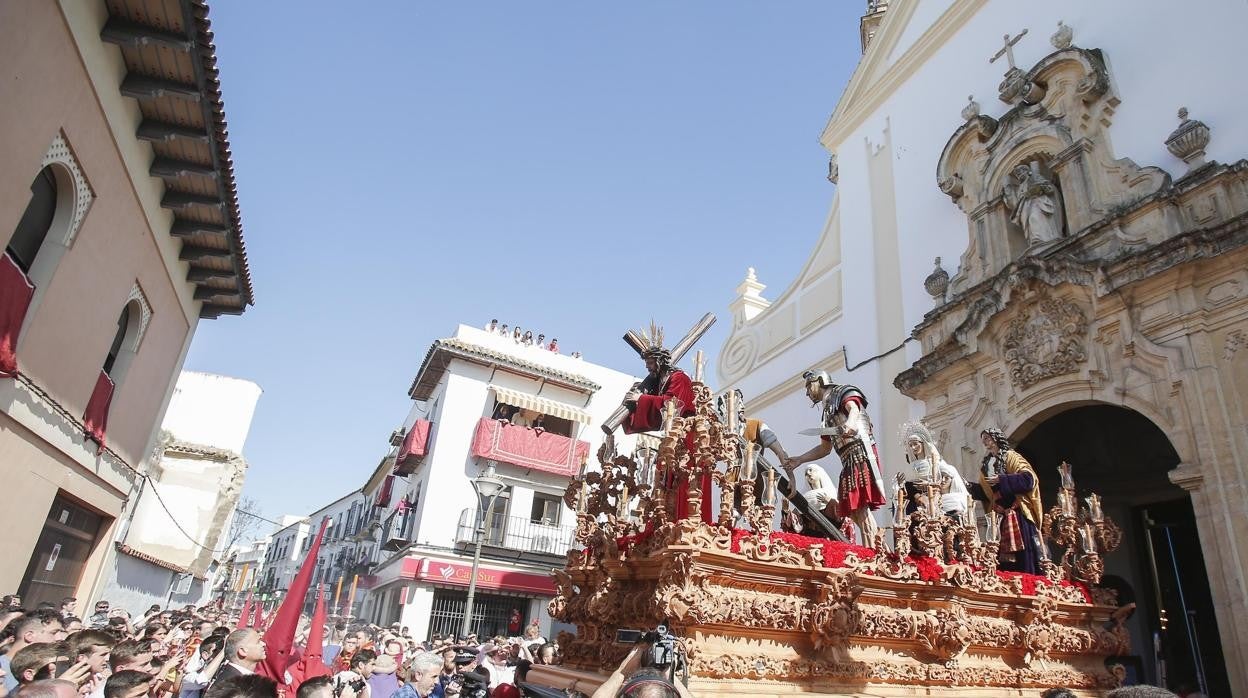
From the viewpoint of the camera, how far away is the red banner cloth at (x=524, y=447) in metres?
22.2

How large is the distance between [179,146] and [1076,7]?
12321mm

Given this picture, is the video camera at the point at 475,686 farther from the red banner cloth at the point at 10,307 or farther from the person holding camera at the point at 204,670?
the red banner cloth at the point at 10,307

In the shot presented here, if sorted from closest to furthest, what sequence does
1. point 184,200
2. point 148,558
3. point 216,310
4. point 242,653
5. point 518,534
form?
point 242,653 → point 184,200 → point 216,310 → point 148,558 → point 518,534

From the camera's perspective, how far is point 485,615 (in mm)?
20906

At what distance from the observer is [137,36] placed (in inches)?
294

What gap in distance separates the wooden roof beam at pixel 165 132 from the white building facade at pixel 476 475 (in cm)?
1294

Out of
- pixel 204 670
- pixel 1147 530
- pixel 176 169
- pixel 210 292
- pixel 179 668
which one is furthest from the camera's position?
pixel 210 292

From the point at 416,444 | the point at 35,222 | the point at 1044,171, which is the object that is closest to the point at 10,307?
the point at 35,222

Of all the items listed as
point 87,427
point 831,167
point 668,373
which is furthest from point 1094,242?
point 87,427

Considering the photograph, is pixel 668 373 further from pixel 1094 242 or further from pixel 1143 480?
pixel 1143 480

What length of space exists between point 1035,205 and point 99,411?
1278 centimetres

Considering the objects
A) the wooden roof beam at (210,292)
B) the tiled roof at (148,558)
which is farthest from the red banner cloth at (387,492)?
the wooden roof beam at (210,292)

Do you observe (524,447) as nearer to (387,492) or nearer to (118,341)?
(387,492)

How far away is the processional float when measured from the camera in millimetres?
4367
